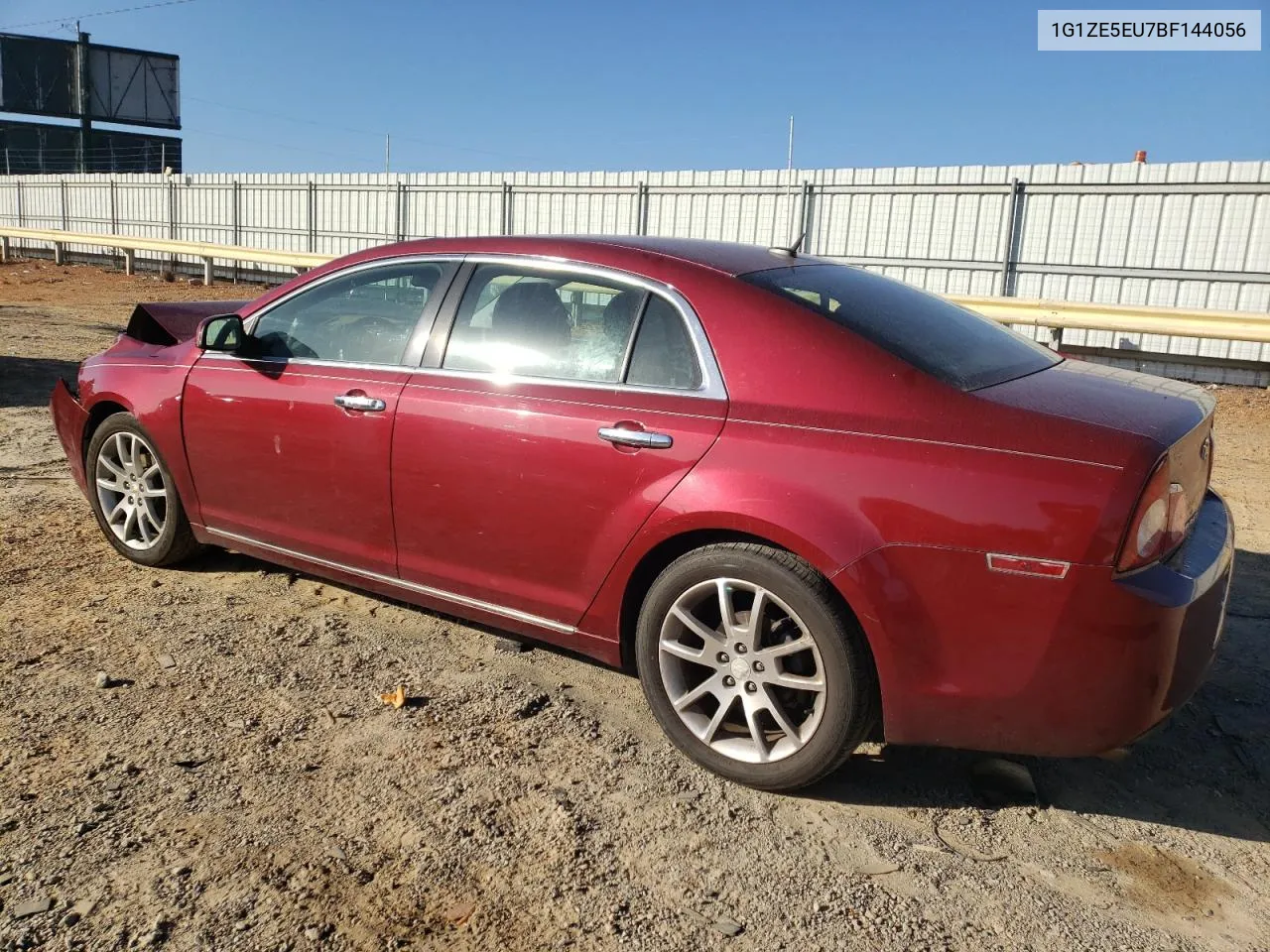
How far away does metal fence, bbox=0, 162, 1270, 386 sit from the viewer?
40.4 ft

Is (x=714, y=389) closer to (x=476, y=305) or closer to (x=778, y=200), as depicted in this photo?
(x=476, y=305)

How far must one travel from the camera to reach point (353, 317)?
391 cm

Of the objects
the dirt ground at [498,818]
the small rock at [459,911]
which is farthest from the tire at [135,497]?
the small rock at [459,911]

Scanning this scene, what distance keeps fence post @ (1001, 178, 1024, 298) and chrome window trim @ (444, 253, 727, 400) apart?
12073 mm

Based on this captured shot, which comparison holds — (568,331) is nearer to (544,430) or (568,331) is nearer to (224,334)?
(544,430)

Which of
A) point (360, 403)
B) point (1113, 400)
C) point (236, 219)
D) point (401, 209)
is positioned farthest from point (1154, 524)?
point (236, 219)

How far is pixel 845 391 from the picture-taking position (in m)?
2.75

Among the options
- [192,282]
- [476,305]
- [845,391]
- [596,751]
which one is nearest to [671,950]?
[596,751]

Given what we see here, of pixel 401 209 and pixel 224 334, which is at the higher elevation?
pixel 401 209

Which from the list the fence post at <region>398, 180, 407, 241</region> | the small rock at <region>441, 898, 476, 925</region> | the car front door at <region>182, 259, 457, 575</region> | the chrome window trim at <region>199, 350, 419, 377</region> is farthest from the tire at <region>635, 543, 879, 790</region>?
the fence post at <region>398, 180, 407, 241</region>

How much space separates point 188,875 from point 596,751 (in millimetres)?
1190

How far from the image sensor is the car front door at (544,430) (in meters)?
3.01

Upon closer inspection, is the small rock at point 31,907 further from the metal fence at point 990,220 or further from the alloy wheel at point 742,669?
the metal fence at point 990,220

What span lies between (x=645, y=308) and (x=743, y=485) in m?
0.75
